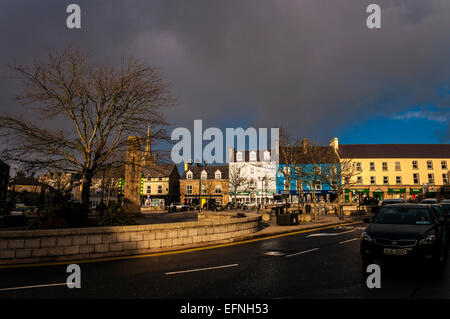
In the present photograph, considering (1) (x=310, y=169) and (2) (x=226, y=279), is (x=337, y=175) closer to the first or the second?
(1) (x=310, y=169)

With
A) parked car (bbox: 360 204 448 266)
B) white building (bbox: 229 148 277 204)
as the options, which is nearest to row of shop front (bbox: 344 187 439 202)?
white building (bbox: 229 148 277 204)

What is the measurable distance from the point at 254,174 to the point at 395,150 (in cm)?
3103

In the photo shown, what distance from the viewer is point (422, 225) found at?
7.05 meters

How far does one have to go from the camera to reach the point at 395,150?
59812 millimetres

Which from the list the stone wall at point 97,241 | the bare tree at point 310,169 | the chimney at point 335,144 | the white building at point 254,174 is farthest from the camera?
the white building at point 254,174

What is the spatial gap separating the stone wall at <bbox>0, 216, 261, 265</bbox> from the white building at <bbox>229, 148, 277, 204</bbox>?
166 ft

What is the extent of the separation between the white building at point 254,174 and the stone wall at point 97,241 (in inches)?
1990

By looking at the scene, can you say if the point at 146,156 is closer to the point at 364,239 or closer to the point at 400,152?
the point at 364,239

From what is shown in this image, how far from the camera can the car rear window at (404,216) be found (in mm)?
7367

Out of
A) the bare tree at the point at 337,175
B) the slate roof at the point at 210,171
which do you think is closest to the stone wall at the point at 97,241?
the bare tree at the point at 337,175

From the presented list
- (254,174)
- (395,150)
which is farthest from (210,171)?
(395,150)

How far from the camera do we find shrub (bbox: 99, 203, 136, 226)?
10609 millimetres

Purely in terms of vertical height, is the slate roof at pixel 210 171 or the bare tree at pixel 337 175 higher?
the slate roof at pixel 210 171

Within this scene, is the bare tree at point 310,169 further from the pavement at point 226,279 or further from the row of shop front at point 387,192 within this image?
the row of shop front at point 387,192
